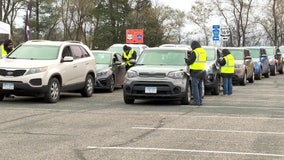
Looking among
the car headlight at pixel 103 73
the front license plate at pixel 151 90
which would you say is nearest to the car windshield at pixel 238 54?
the car headlight at pixel 103 73

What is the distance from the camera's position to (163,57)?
47.9 feet

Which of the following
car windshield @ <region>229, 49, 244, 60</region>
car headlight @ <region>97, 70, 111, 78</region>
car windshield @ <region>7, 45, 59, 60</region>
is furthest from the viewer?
car windshield @ <region>229, 49, 244, 60</region>

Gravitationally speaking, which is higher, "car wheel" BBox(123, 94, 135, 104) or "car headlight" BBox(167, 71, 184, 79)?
"car headlight" BBox(167, 71, 184, 79)

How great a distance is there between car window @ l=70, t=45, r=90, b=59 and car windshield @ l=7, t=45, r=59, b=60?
2.50ft

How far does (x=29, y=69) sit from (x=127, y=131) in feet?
16.4

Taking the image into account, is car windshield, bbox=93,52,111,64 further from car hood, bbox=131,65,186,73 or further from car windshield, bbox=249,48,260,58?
car windshield, bbox=249,48,260,58

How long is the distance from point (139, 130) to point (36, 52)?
6211 mm

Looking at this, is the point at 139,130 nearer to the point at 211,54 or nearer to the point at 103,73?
the point at 103,73

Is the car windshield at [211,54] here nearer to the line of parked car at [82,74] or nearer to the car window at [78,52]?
the line of parked car at [82,74]

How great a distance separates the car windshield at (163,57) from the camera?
14402 mm

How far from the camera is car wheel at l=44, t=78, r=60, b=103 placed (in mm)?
13596

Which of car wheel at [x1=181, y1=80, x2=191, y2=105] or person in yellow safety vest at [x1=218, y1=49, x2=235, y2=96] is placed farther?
person in yellow safety vest at [x1=218, y1=49, x2=235, y2=96]

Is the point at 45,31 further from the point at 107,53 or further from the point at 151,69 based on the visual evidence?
the point at 151,69

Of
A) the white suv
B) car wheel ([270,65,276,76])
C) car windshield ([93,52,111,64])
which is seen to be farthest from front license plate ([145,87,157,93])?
car wheel ([270,65,276,76])
